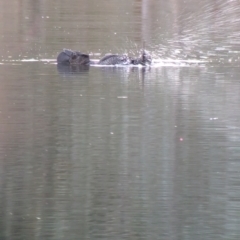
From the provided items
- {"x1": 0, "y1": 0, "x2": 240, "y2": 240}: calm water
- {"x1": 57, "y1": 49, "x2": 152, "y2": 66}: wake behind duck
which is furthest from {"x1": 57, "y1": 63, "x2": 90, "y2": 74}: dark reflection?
{"x1": 57, "y1": 49, "x2": 152, "y2": 66}: wake behind duck

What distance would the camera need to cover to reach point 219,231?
25.3ft

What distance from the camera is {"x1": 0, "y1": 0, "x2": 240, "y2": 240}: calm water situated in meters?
8.00

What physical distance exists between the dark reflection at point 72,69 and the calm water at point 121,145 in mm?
45

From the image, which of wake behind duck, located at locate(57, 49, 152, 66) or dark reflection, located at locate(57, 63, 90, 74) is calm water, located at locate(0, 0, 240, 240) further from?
wake behind duck, located at locate(57, 49, 152, 66)

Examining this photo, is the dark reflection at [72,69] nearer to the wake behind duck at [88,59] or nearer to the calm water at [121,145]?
Answer: the calm water at [121,145]

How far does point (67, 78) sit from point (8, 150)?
6240 millimetres

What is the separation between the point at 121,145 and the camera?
35.4 feet

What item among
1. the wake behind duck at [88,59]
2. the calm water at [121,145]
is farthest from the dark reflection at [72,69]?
the wake behind duck at [88,59]

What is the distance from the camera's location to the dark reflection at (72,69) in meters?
17.7

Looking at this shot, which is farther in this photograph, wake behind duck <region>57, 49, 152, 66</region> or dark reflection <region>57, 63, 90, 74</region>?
wake behind duck <region>57, 49, 152, 66</region>

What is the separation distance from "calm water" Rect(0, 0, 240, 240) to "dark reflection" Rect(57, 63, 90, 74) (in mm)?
45

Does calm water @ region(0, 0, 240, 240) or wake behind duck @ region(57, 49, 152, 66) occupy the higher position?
wake behind duck @ region(57, 49, 152, 66)

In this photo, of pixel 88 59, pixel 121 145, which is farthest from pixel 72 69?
pixel 121 145

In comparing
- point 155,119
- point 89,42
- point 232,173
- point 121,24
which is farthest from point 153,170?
point 121,24
